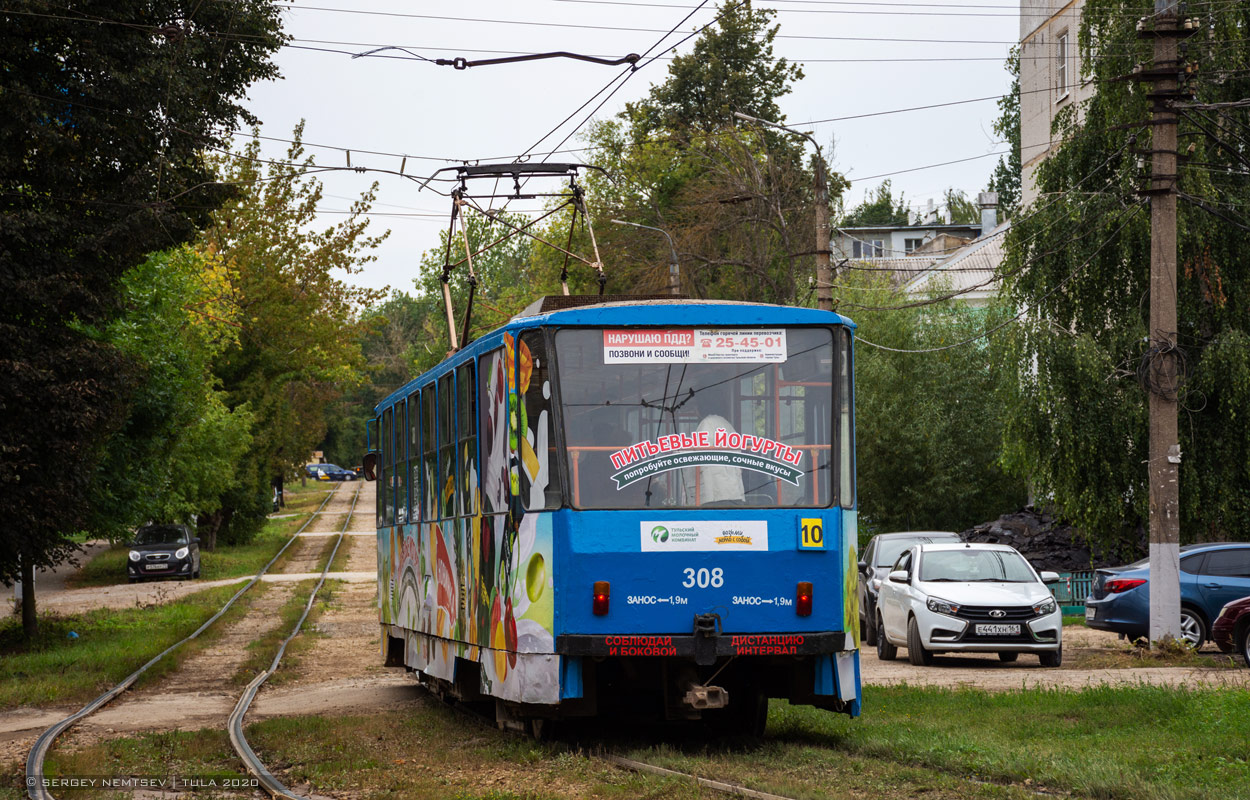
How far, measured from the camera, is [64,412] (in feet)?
57.3

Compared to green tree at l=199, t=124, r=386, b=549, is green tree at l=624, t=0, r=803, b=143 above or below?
above

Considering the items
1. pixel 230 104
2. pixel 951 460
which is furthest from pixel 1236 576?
pixel 951 460

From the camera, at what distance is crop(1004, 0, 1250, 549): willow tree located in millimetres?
23078

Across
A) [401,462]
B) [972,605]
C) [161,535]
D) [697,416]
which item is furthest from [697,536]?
[161,535]

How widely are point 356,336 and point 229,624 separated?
85.8ft

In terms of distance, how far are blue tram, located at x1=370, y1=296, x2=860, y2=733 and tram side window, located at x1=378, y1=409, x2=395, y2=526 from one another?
5274 millimetres

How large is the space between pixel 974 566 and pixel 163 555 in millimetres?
26429

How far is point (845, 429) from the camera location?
406 inches

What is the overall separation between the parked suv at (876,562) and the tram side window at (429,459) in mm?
10005

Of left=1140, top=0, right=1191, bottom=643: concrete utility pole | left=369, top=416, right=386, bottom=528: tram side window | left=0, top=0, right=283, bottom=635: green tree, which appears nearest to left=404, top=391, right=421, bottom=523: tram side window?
left=369, top=416, right=386, bottom=528: tram side window

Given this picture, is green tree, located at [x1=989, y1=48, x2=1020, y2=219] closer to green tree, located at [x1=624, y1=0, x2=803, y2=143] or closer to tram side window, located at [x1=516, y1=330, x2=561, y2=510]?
green tree, located at [x1=624, y1=0, x2=803, y2=143]

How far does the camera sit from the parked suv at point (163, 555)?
39.3 metres

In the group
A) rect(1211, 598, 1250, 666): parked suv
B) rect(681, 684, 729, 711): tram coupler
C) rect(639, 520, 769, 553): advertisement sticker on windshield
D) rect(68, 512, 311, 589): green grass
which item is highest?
rect(639, 520, 769, 553): advertisement sticker on windshield

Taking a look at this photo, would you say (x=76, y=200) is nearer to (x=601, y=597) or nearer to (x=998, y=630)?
(x=601, y=597)
